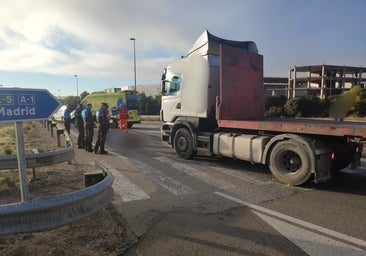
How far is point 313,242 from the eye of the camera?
4.33 metres

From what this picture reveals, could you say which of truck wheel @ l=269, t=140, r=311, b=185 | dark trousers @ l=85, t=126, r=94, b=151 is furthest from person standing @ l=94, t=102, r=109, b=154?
truck wheel @ l=269, t=140, r=311, b=185

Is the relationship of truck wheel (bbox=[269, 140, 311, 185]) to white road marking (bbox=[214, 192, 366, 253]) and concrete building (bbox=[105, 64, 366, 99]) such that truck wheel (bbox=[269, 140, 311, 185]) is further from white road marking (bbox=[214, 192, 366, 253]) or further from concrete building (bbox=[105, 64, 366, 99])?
concrete building (bbox=[105, 64, 366, 99])

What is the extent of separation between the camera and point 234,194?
6602 mm

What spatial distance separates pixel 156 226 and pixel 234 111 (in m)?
5.54

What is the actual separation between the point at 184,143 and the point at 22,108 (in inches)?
280

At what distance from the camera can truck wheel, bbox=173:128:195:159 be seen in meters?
10.5

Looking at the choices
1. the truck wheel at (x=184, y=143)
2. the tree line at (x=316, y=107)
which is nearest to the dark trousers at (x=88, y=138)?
the truck wheel at (x=184, y=143)

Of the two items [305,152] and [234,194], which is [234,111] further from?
[234,194]

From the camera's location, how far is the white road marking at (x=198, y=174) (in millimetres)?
7337

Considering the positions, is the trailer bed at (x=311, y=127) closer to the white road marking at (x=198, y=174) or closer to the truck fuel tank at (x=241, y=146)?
the truck fuel tank at (x=241, y=146)

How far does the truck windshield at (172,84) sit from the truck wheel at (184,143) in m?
1.38

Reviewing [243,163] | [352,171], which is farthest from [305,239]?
[243,163]

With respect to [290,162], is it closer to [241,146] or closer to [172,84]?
[241,146]

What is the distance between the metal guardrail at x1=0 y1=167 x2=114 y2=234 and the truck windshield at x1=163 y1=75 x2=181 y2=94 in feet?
25.0
